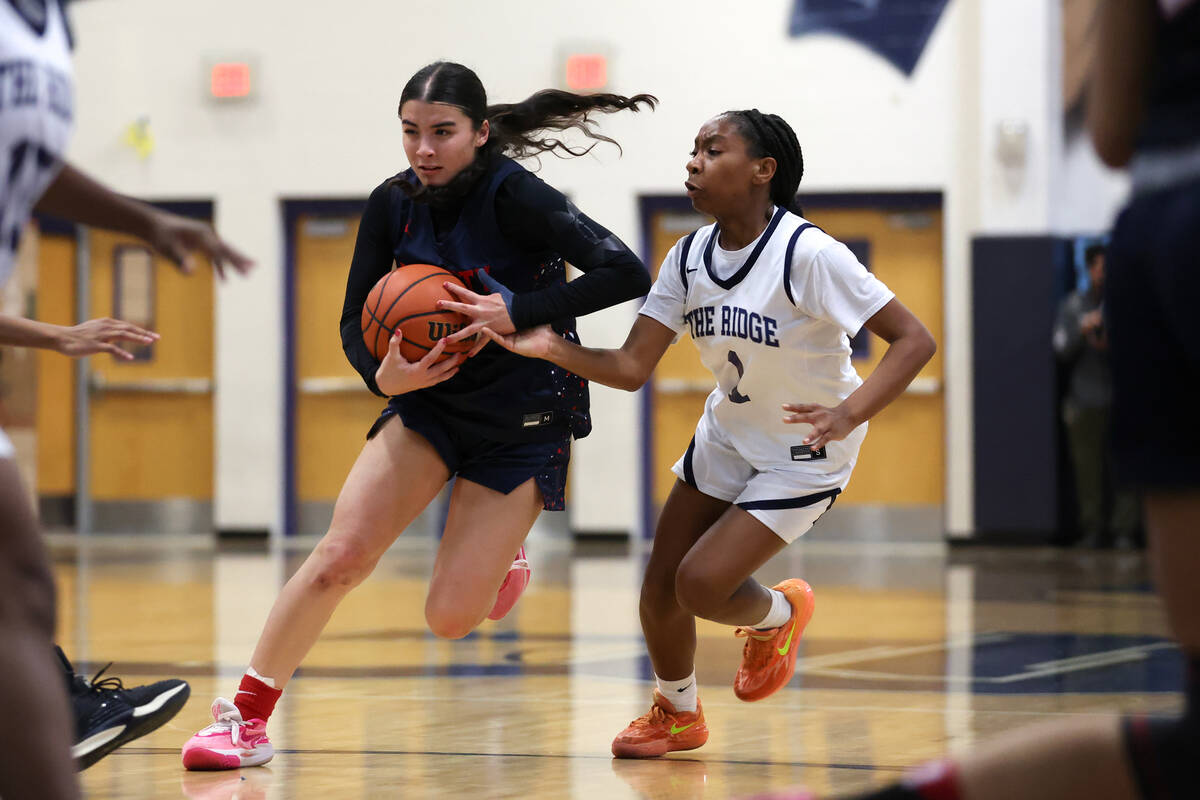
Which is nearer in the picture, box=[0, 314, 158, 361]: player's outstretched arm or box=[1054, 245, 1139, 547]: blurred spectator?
box=[0, 314, 158, 361]: player's outstretched arm

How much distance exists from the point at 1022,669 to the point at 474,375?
8.48ft

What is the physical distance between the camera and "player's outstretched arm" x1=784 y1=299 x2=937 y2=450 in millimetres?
3686

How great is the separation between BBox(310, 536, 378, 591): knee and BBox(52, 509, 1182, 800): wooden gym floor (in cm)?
45

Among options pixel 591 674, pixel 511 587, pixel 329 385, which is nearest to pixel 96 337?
pixel 511 587

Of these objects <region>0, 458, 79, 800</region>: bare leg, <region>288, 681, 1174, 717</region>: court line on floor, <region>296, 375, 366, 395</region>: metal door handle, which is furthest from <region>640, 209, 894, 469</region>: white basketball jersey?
<region>296, 375, 366, 395</region>: metal door handle

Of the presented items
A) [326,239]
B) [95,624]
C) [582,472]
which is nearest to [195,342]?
[326,239]

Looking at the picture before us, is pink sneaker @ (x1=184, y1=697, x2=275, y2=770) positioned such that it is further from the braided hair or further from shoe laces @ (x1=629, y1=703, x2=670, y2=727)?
the braided hair

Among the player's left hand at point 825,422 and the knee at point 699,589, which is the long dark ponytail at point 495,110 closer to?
the player's left hand at point 825,422

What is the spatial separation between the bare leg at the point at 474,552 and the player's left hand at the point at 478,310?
45 cm

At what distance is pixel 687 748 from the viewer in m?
4.01

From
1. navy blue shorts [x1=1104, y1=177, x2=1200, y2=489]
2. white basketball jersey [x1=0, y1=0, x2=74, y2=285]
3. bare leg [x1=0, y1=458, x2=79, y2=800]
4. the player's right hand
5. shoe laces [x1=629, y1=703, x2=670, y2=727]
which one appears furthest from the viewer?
shoe laces [x1=629, y1=703, x2=670, y2=727]

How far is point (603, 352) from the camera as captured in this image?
3.83m

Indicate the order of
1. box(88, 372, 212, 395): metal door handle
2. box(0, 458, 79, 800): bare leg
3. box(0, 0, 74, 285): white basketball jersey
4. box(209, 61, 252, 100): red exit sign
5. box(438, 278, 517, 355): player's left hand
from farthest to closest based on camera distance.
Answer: box(88, 372, 212, 395): metal door handle → box(209, 61, 252, 100): red exit sign → box(438, 278, 517, 355): player's left hand → box(0, 0, 74, 285): white basketball jersey → box(0, 458, 79, 800): bare leg

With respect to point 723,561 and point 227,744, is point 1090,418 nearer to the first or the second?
point 723,561
